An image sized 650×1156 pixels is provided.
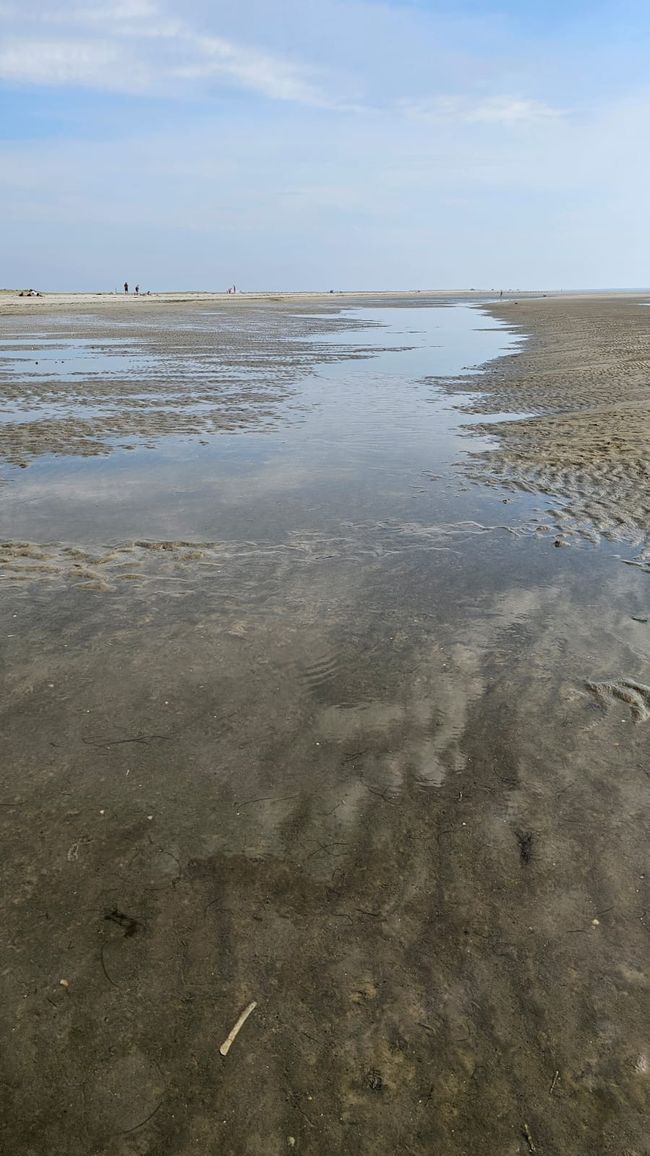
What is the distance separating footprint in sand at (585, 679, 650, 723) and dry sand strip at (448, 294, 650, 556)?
9.64 ft

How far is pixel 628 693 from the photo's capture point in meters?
4.38

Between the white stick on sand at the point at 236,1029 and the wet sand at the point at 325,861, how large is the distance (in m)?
0.02

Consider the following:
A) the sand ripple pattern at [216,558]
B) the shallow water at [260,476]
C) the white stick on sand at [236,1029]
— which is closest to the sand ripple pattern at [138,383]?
the shallow water at [260,476]

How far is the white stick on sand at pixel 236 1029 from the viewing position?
89.5 inches

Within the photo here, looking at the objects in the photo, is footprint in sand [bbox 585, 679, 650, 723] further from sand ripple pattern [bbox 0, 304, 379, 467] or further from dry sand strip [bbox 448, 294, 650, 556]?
sand ripple pattern [bbox 0, 304, 379, 467]

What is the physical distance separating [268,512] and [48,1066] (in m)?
6.41

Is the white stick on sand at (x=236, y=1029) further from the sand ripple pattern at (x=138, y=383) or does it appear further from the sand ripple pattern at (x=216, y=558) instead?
the sand ripple pattern at (x=138, y=383)

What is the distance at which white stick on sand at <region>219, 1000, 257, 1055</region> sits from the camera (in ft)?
7.46

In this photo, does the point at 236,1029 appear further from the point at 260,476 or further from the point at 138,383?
the point at 138,383

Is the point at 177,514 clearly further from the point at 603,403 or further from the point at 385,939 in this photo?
the point at 603,403

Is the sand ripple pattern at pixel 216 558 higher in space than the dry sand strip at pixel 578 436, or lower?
lower

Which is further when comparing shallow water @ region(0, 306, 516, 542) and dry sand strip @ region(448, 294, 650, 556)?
dry sand strip @ region(448, 294, 650, 556)

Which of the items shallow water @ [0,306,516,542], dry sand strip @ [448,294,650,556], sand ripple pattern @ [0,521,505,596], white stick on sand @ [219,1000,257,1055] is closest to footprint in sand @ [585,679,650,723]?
sand ripple pattern @ [0,521,505,596]

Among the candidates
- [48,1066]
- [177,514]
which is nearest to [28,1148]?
[48,1066]
